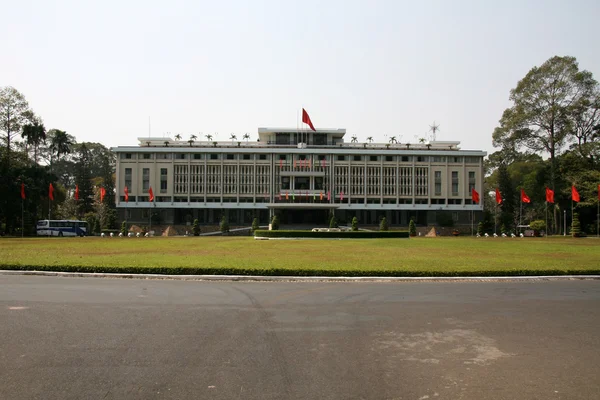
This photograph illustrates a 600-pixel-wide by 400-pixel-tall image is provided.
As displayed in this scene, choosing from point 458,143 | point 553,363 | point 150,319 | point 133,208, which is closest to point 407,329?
point 553,363

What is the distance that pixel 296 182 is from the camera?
276ft

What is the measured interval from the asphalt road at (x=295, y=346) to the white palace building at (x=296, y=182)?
2719 inches

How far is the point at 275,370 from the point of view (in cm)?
620

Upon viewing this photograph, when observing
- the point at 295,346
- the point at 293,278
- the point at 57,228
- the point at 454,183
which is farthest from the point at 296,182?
the point at 295,346

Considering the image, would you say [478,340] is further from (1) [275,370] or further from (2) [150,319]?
(2) [150,319]

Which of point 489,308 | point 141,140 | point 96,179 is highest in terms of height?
point 141,140

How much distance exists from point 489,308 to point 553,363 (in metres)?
4.09

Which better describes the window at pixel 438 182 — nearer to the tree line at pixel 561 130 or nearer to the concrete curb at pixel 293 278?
the tree line at pixel 561 130

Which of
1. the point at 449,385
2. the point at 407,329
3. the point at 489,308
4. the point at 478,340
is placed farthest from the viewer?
the point at 489,308

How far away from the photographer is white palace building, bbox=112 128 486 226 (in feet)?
266

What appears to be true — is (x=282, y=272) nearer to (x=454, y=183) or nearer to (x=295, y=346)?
(x=295, y=346)

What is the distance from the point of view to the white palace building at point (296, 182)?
80.9 metres

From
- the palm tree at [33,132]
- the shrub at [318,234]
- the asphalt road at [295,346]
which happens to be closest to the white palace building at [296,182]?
the palm tree at [33,132]

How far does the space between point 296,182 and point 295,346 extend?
76.9 meters
